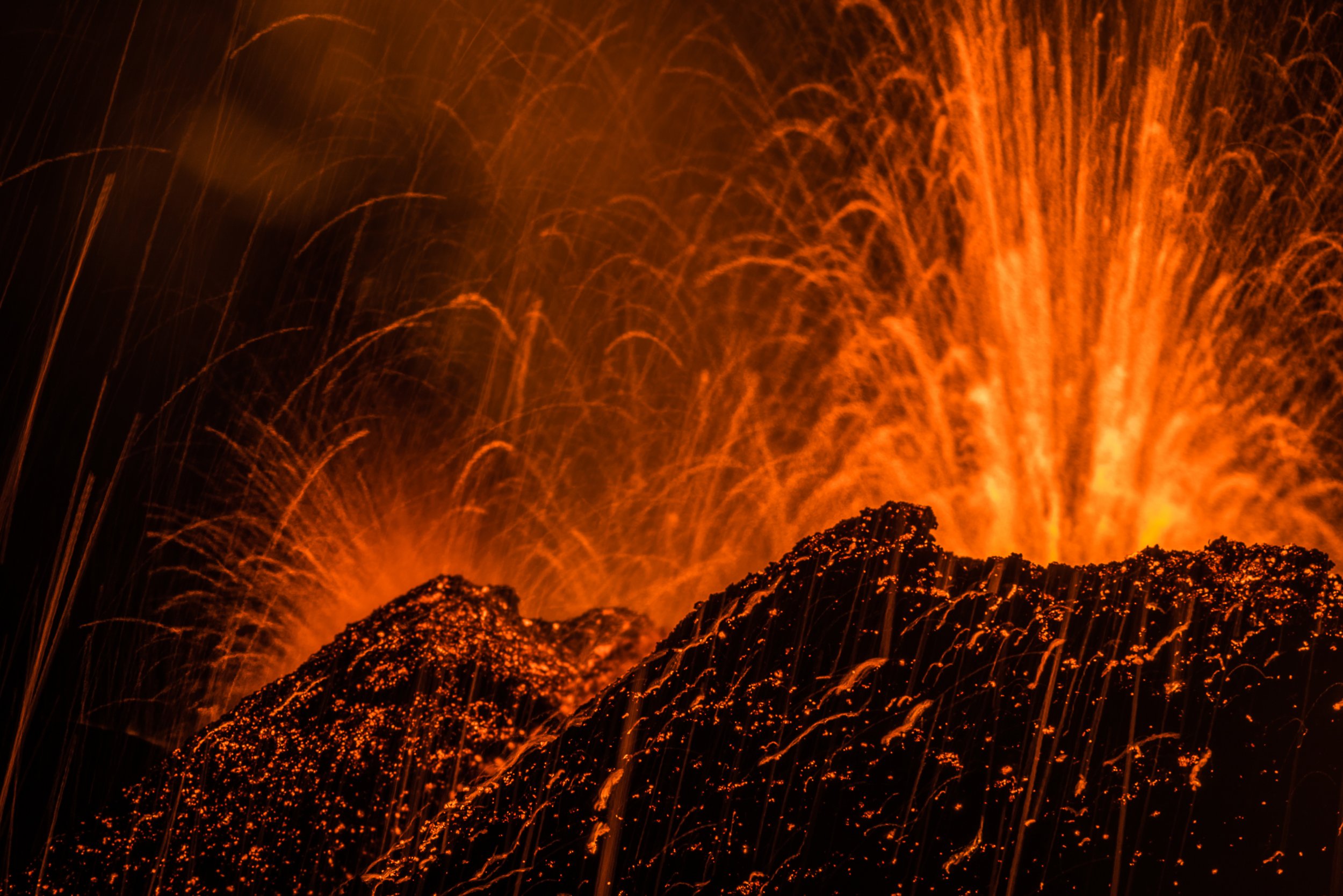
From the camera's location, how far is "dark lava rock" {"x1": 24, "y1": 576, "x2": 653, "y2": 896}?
19359 mm

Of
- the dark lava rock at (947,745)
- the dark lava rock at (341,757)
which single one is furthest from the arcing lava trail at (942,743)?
the dark lava rock at (341,757)

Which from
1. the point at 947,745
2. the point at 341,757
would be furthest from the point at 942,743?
the point at 341,757

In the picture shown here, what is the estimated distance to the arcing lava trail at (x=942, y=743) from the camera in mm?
11094

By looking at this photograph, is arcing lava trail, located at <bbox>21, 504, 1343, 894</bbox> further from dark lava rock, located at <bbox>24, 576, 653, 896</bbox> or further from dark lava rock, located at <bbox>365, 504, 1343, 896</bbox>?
dark lava rock, located at <bbox>24, 576, 653, 896</bbox>

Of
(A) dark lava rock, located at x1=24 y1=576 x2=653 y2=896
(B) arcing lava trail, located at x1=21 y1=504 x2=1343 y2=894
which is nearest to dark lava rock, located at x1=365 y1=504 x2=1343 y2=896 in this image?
(B) arcing lava trail, located at x1=21 y1=504 x2=1343 y2=894

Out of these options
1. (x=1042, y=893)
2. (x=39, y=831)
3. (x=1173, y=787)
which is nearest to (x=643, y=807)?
(x=1042, y=893)

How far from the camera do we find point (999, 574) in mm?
14078

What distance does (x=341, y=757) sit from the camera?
68.9ft

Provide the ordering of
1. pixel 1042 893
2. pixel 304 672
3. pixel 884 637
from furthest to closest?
1. pixel 304 672
2. pixel 884 637
3. pixel 1042 893

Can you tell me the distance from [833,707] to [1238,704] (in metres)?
4.88

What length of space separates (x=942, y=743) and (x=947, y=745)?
55mm

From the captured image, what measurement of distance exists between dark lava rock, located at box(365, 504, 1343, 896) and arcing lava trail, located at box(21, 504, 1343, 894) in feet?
0.09

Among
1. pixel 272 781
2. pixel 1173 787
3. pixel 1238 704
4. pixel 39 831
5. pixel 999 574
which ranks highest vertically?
pixel 999 574

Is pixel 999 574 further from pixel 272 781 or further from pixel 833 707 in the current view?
pixel 272 781
